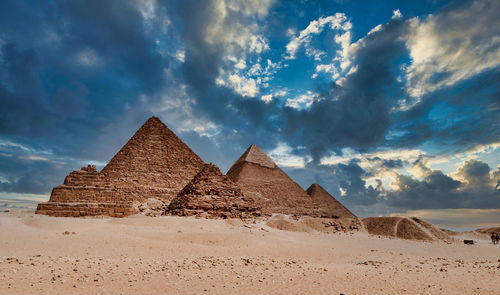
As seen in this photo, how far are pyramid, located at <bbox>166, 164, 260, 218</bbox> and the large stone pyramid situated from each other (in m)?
4.71

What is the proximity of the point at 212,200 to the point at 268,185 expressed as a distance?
820 inches

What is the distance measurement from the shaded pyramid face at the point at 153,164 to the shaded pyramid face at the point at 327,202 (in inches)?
945

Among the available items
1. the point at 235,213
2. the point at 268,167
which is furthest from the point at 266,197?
the point at 235,213

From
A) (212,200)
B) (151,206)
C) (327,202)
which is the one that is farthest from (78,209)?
(327,202)

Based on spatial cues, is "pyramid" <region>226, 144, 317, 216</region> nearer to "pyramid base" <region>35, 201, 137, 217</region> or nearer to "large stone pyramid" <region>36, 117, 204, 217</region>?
"large stone pyramid" <region>36, 117, 204, 217</region>

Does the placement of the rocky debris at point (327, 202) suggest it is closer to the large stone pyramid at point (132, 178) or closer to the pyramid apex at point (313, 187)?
the pyramid apex at point (313, 187)

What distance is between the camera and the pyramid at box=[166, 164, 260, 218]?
Result: 16750mm

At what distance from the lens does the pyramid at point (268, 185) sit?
35562 millimetres

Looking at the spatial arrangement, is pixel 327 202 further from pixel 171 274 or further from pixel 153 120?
pixel 171 274

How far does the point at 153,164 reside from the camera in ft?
94.2

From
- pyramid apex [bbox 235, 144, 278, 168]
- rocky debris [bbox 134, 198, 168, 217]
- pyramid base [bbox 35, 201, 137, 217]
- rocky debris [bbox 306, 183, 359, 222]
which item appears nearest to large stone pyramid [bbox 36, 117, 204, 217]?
pyramid base [bbox 35, 201, 137, 217]

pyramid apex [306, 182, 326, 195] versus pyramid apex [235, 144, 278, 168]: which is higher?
pyramid apex [235, 144, 278, 168]

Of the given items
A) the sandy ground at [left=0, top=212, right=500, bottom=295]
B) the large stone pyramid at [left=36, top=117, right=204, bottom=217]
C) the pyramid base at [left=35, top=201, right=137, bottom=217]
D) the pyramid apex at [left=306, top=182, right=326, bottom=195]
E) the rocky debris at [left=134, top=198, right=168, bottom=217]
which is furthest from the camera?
the pyramid apex at [left=306, top=182, right=326, bottom=195]

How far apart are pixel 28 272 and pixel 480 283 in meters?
8.16
